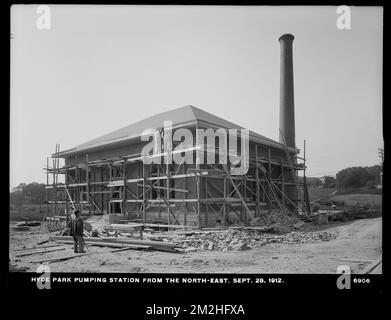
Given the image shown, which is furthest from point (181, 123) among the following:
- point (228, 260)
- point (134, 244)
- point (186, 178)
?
point (228, 260)

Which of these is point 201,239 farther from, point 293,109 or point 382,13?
point 293,109

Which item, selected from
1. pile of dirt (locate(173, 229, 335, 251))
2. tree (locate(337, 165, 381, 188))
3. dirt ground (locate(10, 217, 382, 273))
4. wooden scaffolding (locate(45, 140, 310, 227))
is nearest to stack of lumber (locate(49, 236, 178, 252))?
dirt ground (locate(10, 217, 382, 273))

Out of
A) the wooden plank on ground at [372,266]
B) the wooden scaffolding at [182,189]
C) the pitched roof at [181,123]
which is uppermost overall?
the pitched roof at [181,123]

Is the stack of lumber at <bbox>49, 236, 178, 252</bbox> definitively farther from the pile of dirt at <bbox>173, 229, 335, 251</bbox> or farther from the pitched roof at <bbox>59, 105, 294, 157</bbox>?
the pitched roof at <bbox>59, 105, 294, 157</bbox>

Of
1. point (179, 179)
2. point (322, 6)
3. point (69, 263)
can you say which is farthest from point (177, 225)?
point (322, 6)

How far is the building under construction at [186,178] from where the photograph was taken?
11844 mm

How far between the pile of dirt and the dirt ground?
1.17 feet

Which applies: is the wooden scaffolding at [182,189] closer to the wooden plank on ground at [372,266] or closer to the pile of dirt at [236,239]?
the pile of dirt at [236,239]

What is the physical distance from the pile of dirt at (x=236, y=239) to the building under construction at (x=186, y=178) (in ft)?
5.23

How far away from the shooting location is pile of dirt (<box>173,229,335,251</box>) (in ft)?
27.4

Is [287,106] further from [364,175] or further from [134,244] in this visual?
[134,244]

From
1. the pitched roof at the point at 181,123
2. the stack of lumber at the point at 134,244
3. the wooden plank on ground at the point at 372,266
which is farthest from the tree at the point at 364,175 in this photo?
the stack of lumber at the point at 134,244

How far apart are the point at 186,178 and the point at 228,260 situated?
5.75 m

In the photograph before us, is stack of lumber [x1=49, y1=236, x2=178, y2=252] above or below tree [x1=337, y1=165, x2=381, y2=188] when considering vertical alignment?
below
